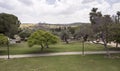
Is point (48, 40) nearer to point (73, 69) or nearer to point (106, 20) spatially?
point (106, 20)

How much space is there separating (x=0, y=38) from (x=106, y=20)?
1912 centimetres

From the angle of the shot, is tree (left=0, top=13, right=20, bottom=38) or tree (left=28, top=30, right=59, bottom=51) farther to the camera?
tree (left=0, top=13, right=20, bottom=38)

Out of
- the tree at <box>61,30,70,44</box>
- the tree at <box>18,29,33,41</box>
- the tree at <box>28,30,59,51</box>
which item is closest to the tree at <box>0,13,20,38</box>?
the tree at <box>61,30,70,44</box>

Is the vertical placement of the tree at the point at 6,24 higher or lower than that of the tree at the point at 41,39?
higher

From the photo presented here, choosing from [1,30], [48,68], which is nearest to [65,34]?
[1,30]

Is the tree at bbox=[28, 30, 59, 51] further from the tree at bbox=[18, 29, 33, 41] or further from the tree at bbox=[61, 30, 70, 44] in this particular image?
the tree at bbox=[18, 29, 33, 41]

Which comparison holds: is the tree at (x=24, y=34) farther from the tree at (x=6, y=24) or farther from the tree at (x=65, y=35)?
the tree at (x=6, y=24)

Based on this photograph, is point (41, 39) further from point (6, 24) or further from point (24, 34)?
point (24, 34)

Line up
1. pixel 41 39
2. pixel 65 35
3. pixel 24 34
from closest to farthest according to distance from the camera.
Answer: pixel 41 39
pixel 65 35
pixel 24 34

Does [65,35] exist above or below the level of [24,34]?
below

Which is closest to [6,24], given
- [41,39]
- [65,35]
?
[65,35]

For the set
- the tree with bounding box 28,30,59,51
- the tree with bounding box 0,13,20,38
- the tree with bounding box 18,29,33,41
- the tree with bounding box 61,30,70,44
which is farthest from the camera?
the tree with bounding box 18,29,33,41

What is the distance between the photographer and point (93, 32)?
1222 inches

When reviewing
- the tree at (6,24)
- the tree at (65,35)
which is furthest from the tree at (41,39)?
the tree at (65,35)
